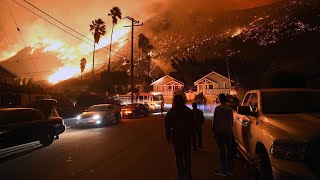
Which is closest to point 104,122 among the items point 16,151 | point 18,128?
point 16,151

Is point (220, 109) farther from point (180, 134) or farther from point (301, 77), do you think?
point (301, 77)

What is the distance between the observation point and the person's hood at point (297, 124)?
5.20 metres

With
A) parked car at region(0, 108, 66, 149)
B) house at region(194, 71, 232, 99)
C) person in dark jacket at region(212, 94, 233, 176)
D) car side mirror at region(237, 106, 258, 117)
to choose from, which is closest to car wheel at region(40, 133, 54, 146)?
parked car at region(0, 108, 66, 149)

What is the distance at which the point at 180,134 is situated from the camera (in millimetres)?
6906

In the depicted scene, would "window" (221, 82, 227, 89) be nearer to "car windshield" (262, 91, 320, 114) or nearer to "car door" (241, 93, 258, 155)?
"car door" (241, 93, 258, 155)

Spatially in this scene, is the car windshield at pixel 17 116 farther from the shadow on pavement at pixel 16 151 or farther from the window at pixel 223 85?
the window at pixel 223 85

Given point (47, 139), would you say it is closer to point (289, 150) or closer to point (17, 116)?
point (17, 116)

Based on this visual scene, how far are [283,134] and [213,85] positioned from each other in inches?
3133

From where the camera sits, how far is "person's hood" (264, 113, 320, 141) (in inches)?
205

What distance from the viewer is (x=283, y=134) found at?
18.0 feet

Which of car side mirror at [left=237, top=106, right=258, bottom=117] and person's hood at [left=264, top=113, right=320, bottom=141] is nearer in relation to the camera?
person's hood at [left=264, top=113, right=320, bottom=141]

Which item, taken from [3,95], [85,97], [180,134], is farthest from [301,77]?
Result: [85,97]

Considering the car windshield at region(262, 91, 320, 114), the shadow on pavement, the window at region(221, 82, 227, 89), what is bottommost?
the shadow on pavement

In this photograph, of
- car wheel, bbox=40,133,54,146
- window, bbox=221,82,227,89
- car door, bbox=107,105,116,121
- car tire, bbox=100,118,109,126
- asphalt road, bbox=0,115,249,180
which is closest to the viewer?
asphalt road, bbox=0,115,249,180
